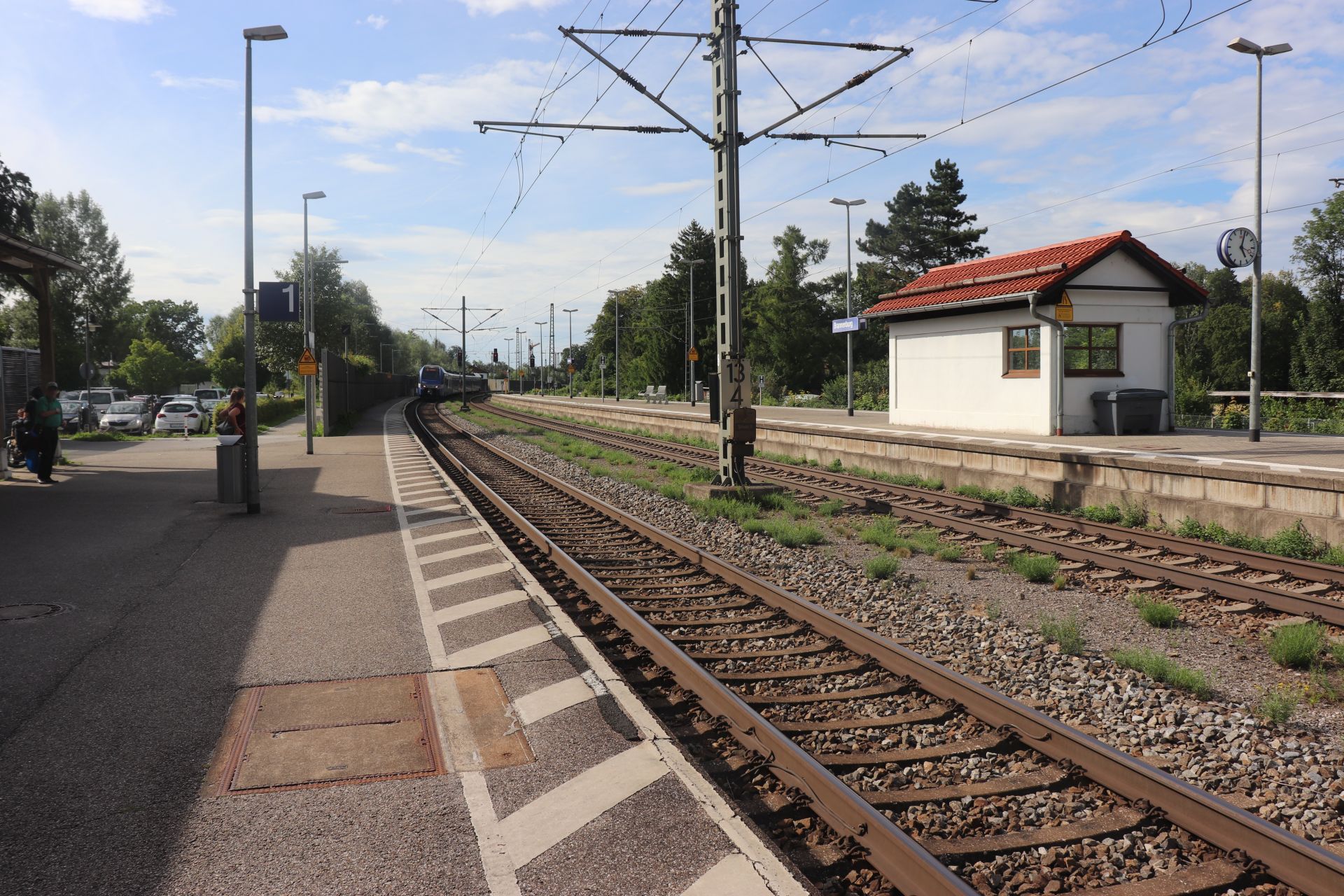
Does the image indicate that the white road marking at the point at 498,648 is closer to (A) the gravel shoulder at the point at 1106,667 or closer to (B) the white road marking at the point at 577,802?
(B) the white road marking at the point at 577,802

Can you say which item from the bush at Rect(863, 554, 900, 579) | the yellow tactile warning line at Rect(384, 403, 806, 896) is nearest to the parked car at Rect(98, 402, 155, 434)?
the yellow tactile warning line at Rect(384, 403, 806, 896)

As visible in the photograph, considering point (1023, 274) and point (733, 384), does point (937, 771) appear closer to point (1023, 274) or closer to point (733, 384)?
point (733, 384)

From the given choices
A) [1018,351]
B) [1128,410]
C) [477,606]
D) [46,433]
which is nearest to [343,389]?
[46,433]

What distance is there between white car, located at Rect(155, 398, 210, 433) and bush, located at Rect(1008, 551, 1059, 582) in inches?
1423

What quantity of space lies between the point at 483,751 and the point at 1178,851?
10.5 ft

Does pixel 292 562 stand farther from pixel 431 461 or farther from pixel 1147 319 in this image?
pixel 1147 319

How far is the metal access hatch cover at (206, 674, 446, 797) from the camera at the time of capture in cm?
476

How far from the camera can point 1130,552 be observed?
10.9m

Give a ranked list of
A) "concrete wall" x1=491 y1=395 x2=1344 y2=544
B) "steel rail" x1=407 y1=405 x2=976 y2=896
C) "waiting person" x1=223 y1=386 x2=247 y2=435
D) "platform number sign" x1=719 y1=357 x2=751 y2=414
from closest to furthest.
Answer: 1. "steel rail" x1=407 y1=405 x2=976 y2=896
2. "concrete wall" x1=491 y1=395 x2=1344 y2=544
3. "platform number sign" x1=719 y1=357 x2=751 y2=414
4. "waiting person" x1=223 y1=386 x2=247 y2=435

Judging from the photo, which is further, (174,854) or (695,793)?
(695,793)

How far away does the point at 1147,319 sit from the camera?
72.9 feet

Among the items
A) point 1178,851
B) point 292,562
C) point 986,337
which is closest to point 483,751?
point 1178,851

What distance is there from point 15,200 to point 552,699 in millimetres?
28926

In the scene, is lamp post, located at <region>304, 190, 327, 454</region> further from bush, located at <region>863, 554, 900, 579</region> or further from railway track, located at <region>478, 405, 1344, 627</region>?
bush, located at <region>863, 554, 900, 579</region>
